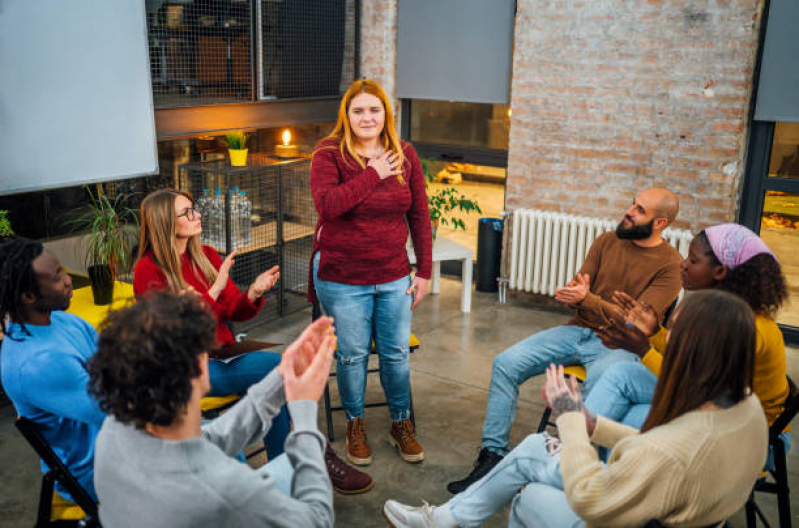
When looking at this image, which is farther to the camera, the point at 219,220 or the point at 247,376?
the point at 219,220

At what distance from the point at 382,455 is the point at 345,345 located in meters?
0.60

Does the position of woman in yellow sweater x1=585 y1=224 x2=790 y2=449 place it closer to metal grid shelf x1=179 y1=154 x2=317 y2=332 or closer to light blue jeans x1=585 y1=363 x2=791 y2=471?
light blue jeans x1=585 y1=363 x2=791 y2=471

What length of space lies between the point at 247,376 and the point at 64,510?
0.77 m

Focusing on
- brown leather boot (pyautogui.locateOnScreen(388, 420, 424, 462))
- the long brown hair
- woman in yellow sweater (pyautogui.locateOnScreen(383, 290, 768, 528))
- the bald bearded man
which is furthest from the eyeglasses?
the long brown hair

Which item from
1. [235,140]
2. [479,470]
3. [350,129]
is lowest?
[479,470]

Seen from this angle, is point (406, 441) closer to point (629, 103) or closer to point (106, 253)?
point (106, 253)

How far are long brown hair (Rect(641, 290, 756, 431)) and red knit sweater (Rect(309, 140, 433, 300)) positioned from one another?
1547 millimetres

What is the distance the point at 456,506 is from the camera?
7.97 ft

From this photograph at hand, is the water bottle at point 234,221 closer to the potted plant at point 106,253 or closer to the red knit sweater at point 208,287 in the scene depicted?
the potted plant at point 106,253

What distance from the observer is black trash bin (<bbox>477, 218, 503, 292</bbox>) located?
5.79 meters

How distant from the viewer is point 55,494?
2172mm

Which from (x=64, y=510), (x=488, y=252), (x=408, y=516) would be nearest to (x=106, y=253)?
(x=64, y=510)

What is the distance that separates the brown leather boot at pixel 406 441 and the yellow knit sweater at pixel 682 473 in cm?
158

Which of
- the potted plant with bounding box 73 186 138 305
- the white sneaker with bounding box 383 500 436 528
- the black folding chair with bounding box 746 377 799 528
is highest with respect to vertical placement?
the potted plant with bounding box 73 186 138 305
